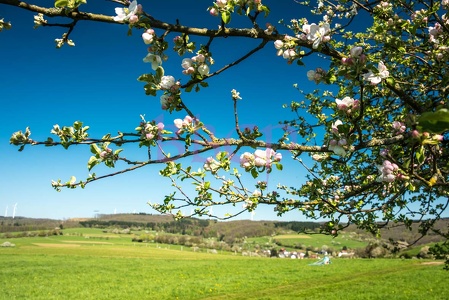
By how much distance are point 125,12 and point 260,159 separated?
1.31 m

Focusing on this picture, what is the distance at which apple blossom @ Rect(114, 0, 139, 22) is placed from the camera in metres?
2.05

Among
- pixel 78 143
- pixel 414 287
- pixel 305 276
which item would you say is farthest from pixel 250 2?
pixel 305 276

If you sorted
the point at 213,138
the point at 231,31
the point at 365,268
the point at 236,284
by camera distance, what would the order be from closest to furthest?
the point at 231,31 < the point at 213,138 < the point at 236,284 < the point at 365,268

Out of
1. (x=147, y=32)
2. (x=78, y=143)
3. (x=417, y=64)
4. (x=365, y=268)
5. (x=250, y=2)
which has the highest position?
(x=417, y=64)

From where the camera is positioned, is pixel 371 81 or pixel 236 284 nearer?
pixel 371 81

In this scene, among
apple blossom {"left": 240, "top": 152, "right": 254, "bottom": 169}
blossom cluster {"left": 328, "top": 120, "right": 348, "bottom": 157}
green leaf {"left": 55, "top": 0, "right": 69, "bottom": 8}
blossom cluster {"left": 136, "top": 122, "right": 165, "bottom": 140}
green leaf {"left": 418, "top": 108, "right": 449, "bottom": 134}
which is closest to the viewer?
green leaf {"left": 418, "top": 108, "right": 449, "bottom": 134}

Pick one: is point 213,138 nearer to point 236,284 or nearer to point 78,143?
point 78,143

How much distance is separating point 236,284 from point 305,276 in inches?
331

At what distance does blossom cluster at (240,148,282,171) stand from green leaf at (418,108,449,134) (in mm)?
1794

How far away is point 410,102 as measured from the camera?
2893 mm

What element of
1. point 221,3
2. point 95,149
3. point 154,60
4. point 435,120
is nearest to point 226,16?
point 221,3

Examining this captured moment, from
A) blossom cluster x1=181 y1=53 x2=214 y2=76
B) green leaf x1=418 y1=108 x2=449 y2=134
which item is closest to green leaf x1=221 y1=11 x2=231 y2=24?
blossom cluster x1=181 y1=53 x2=214 y2=76

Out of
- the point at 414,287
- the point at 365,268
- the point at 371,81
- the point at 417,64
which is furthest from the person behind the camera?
the point at 365,268

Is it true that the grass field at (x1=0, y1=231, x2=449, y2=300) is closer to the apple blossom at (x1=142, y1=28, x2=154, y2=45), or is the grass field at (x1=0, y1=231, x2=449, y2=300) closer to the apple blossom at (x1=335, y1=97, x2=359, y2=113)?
the apple blossom at (x1=335, y1=97, x2=359, y2=113)
